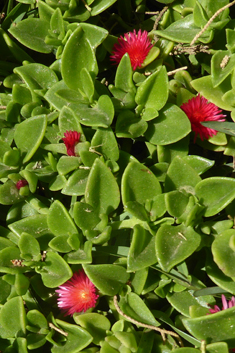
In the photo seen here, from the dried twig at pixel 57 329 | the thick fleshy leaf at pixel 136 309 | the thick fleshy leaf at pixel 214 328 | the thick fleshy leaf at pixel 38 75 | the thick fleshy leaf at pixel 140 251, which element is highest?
the thick fleshy leaf at pixel 38 75

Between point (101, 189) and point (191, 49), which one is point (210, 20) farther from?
point (101, 189)

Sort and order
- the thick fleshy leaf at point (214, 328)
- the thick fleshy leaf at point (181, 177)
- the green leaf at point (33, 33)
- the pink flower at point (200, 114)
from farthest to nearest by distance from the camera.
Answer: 1. the green leaf at point (33, 33)
2. the pink flower at point (200, 114)
3. the thick fleshy leaf at point (181, 177)
4. the thick fleshy leaf at point (214, 328)

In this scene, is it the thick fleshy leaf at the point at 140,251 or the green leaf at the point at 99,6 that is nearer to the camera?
the thick fleshy leaf at the point at 140,251

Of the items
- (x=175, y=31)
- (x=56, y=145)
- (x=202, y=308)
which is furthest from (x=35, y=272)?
(x=175, y=31)

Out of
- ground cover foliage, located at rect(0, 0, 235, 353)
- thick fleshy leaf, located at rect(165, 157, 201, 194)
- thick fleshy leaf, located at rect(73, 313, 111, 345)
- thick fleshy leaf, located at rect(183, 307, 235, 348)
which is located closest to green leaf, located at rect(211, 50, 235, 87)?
ground cover foliage, located at rect(0, 0, 235, 353)

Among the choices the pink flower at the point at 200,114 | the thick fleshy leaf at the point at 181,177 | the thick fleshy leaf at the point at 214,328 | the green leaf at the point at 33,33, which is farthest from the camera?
the green leaf at the point at 33,33

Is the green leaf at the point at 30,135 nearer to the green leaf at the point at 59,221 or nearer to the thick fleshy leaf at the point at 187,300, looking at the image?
the green leaf at the point at 59,221

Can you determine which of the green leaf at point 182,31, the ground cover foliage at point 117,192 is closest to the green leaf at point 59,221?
→ the ground cover foliage at point 117,192
